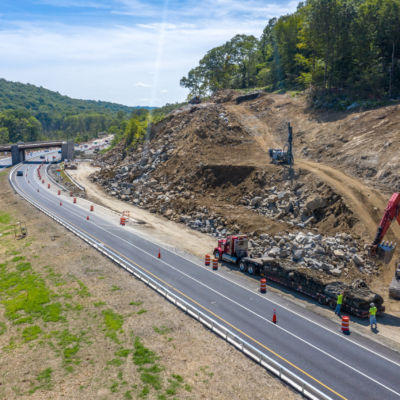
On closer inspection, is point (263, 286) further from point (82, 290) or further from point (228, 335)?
point (82, 290)

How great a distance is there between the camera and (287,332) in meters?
20.0

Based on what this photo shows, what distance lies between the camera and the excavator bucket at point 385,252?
1101 inches

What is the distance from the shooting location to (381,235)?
1113 inches

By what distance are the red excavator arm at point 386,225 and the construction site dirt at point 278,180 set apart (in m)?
0.91

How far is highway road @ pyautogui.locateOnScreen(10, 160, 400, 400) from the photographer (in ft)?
52.9

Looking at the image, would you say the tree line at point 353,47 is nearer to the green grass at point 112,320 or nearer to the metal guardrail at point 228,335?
the metal guardrail at point 228,335

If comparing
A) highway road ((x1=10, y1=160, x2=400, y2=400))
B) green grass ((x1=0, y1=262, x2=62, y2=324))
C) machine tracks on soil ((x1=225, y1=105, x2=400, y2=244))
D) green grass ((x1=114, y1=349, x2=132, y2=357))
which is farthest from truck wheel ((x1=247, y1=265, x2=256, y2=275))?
green grass ((x1=0, y1=262, x2=62, y2=324))

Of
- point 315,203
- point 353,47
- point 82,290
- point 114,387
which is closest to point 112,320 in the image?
point 82,290

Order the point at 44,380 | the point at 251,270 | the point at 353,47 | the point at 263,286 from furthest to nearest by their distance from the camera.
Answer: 1. the point at 353,47
2. the point at 251,270
3. the point at 263,286
4. the point at 44,380

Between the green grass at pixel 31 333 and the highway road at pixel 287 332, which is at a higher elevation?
the highway road at pixel 287 332

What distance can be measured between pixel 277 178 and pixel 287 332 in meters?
24.6

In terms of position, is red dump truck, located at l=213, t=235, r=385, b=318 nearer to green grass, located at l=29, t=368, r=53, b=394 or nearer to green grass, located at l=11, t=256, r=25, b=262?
green grass, located at l=29, t=368, r=53, b=394

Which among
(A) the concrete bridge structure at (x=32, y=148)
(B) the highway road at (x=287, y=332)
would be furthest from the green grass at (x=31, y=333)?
(A) the concrete bridge structure at (x=32, y=148)

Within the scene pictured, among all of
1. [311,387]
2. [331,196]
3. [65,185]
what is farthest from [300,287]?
[65,185]
